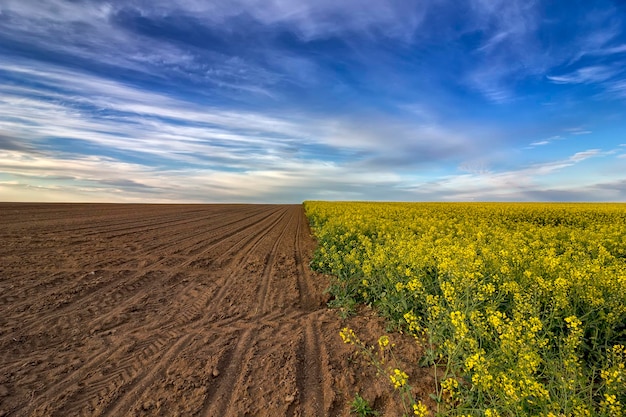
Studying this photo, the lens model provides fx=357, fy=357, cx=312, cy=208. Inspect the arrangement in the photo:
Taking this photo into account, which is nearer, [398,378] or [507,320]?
[398,378]

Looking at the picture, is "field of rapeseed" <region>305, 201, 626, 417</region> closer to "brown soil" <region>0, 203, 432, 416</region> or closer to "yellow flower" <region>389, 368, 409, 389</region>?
"yellow flower" <region>389, 368, 409, 389</region>

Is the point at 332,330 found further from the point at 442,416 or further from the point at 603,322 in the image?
the point at 603,322

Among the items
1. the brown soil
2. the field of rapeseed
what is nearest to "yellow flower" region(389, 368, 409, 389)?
the field of rapeseed

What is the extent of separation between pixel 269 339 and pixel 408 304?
2.50 metres

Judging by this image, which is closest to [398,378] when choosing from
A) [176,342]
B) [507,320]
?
[507,320]

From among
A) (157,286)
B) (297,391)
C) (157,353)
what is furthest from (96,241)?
(297,391)

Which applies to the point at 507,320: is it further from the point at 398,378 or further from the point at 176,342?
the point at 176,342

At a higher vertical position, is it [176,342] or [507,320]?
[507,320]

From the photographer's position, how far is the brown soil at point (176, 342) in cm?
448

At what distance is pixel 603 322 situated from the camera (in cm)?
508

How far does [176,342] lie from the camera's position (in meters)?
6.09

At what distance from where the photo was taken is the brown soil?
14.7 ft

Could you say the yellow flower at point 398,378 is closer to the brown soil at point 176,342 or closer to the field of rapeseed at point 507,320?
the field of rapeseed at point 507,320

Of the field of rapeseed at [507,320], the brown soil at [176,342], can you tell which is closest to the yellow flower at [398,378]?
the field of rapeseed at [507,320]
